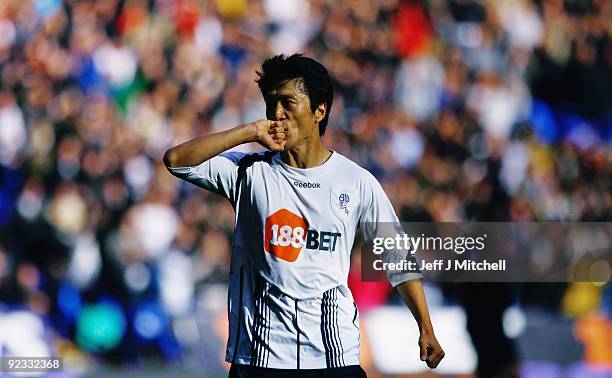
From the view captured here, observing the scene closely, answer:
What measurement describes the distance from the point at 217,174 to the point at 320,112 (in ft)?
1.56

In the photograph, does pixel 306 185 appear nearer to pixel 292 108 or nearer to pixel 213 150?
pixel 292 108

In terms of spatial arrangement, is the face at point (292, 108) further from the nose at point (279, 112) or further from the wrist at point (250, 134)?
the wrist at point (250, 134)

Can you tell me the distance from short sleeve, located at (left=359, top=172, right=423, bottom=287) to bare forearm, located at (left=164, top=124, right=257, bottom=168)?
569 mm

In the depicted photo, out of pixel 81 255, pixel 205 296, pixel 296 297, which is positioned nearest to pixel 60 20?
pixel 81 255

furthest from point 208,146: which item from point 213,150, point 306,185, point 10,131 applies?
point 10,131

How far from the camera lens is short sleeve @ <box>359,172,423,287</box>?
3.62 m

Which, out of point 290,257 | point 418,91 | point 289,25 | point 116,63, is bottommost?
point 290,257

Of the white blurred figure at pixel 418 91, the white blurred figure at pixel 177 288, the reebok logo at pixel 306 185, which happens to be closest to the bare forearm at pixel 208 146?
the reebok logo at pixel 306 185

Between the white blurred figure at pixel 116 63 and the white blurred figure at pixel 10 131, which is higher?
the white blurred figure at pixel 116 63

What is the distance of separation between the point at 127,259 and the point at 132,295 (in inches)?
10.2

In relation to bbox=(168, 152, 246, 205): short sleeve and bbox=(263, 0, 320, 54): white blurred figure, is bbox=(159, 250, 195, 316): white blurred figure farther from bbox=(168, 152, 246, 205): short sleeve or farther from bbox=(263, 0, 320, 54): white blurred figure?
bbox=(168, 152, 246, 205): short sleeve

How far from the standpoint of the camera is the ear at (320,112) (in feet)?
11.9

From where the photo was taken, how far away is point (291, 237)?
135 inches

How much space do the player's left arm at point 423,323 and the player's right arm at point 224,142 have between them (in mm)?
753
